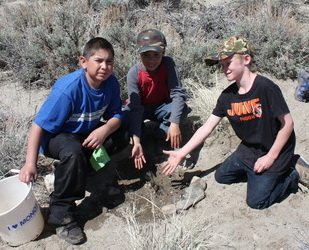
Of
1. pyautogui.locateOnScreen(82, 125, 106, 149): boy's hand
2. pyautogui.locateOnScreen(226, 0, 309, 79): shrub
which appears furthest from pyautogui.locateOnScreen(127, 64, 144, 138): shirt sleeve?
pyautogui.locateOnScreen(226, 0, 309, 79): shrub

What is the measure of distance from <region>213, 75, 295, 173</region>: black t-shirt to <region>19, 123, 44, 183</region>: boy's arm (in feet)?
4.59

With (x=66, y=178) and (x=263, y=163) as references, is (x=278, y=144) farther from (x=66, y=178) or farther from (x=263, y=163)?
(x=66, y=178)

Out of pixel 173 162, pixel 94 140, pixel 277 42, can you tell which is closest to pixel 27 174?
pixel 94 140

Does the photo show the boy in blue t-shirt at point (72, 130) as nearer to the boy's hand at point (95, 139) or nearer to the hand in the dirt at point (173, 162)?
the boy's hand at point (95, 139)

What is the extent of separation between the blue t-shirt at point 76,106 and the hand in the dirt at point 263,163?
3.94 ft

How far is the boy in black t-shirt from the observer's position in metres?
2.58

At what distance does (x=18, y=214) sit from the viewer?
2418mm

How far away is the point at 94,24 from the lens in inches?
218

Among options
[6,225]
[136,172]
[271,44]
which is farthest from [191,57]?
[6,225]

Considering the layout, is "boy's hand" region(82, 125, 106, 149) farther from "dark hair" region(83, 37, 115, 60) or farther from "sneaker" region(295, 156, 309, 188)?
"sneaker" region(295, 156, 309, 188)

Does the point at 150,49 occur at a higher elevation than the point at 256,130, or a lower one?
higher

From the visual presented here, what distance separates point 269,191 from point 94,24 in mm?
3887

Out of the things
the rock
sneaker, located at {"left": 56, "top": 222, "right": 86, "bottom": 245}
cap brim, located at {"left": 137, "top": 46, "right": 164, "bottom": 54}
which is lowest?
the rock

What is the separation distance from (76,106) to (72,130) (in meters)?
0.24
